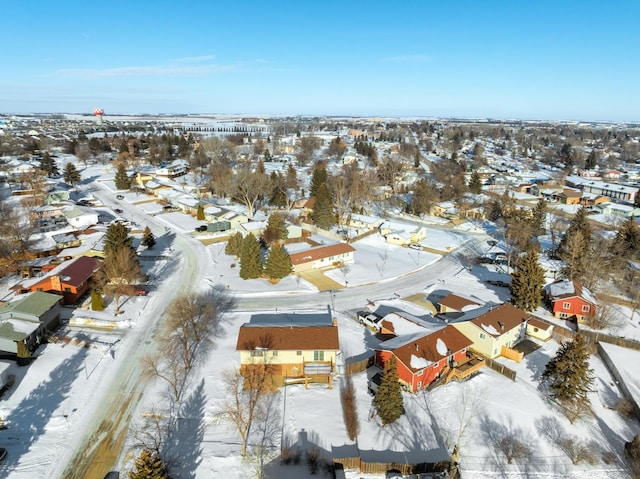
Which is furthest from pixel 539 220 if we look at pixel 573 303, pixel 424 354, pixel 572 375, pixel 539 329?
pixel 424 354

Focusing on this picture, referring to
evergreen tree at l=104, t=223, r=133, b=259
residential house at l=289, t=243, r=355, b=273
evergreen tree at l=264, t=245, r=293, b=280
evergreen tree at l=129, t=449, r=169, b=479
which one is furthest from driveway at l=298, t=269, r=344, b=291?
evergreen tree at l=129, t=449, r=169, b=479

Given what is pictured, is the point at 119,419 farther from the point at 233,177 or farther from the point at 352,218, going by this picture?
the point at 233,177

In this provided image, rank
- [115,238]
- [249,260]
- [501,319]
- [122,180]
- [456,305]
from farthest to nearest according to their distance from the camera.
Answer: [122,180] < [249,260] < [115,238] < [456,305] < [501,319]

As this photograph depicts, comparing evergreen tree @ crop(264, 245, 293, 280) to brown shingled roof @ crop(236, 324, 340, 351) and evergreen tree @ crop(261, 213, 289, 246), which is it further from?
brown shingled roof @ crop(236, 324, 340, 351)

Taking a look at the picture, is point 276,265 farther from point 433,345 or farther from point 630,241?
point 630,241

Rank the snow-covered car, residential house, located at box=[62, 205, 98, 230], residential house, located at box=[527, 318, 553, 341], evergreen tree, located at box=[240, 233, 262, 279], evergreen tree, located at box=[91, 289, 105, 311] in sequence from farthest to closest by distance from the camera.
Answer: residential house, located at box=[62, 205, 98, 230], evergreen tree, located at box=[240, 233, 262, 279], evergreen tree, located at box=[91, 289, 105, 311], the snow-covered car, residential house, located at box=[527, 318, 553, 341]

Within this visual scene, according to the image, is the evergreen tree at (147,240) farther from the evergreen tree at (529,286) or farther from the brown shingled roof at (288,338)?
the evergreen tree at (529,286)
